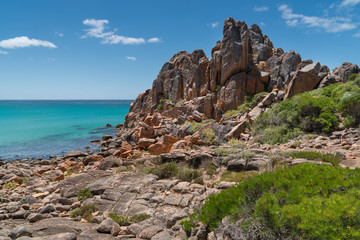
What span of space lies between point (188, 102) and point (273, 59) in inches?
490

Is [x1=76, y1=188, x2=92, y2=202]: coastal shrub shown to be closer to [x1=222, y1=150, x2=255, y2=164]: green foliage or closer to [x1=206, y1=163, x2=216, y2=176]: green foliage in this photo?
[x1=206, y1=163, x2=216, y2=176]: green foliage

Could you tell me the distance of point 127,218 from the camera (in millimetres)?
7676

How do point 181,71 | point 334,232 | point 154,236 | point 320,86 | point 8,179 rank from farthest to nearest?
point 181,71 < point 320,86 < point 8,179 < point 154,236 < point 334,232

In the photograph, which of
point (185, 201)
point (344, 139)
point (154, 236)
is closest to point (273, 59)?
point (344, 139)

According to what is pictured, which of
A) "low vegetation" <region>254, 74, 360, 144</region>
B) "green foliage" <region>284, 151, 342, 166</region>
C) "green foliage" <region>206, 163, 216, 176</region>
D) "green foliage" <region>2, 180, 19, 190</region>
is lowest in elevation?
"green foliage" <region>2, 180, 19, 190</region>

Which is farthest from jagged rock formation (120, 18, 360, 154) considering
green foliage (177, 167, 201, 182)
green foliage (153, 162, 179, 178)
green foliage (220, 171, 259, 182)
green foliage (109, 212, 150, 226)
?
green foliage (109, 212, 150, 226)

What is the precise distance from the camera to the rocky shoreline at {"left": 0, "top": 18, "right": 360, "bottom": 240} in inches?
283

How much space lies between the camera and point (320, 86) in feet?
67.0

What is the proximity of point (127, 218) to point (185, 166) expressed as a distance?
544cm

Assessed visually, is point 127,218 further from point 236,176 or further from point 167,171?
point 236,176

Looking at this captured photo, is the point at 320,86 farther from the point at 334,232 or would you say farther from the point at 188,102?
the point at 334,232

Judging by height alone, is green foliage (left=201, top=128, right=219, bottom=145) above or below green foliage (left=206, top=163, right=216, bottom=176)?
above

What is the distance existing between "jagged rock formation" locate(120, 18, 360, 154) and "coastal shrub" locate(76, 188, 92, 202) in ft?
34.5

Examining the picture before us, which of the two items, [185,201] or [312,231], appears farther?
[185,201]
